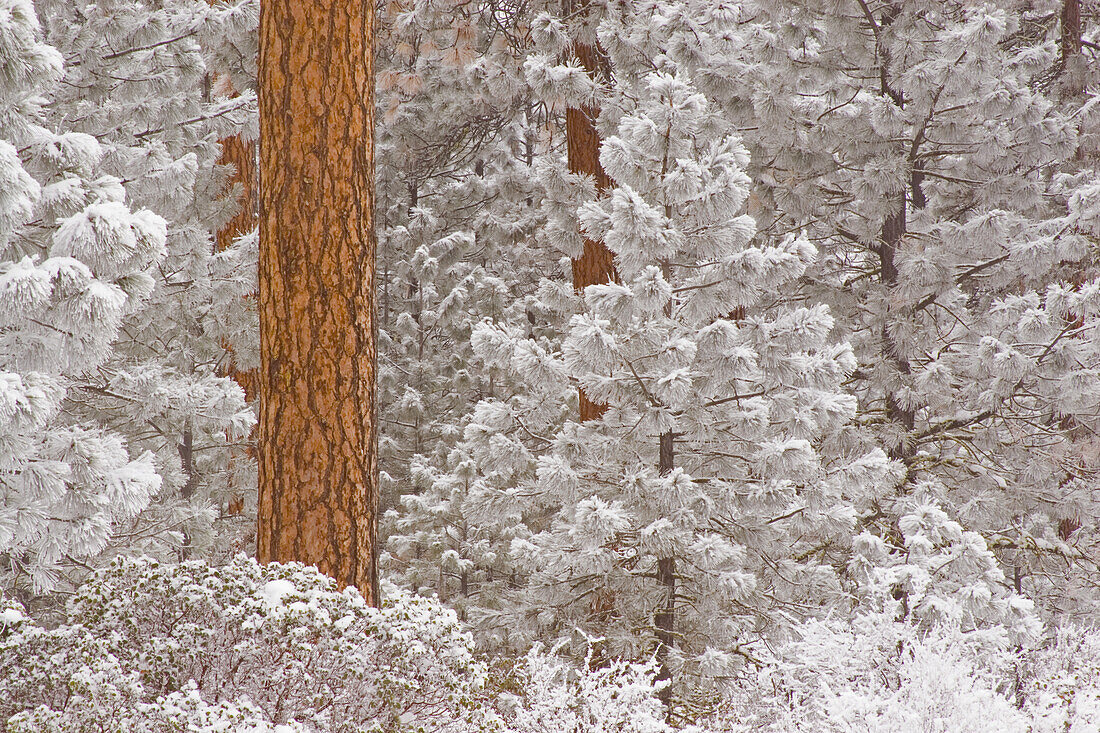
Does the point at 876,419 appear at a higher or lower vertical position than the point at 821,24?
lower

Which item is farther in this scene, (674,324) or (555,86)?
(555,86)

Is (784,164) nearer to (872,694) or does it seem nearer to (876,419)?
(876,419)

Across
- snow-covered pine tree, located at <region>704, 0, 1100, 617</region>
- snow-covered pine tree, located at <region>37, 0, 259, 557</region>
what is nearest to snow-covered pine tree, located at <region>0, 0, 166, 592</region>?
snow-covered pine tree, located at <region>37, 0, 259, 557</region>

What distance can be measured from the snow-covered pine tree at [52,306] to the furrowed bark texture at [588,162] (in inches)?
153

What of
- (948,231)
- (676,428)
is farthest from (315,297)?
(948,231)

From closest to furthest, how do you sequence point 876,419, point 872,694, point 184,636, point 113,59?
point 184,636 → point 872,694 → point 113,59 → point 876,419

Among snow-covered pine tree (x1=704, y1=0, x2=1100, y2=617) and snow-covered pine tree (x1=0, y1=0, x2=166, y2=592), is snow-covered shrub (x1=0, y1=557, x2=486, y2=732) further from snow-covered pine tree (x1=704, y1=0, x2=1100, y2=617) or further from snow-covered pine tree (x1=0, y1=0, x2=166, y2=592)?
snow-covered pine tree (x1=704, y1=0, x2=1100, y2=617)

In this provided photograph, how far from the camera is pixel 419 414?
1366 centimetres

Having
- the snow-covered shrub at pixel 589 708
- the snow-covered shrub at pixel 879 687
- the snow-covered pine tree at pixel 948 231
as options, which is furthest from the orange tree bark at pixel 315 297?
the snow-covered pine tree at pixel 948 231

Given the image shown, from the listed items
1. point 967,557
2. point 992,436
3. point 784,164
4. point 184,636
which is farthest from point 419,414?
point 184,636

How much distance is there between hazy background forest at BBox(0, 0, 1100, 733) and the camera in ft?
12.7

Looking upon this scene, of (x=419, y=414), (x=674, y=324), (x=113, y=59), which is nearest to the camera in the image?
(x=674, y=324)

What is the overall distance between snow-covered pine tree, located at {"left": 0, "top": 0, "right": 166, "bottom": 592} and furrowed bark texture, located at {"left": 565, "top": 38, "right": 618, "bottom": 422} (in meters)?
3.89

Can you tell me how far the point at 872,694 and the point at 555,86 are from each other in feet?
15.9
